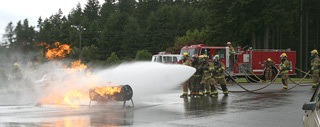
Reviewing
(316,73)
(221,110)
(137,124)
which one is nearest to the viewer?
(137,124)

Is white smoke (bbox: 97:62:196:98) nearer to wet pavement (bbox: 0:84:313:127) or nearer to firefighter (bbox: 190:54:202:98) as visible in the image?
wet pavement (bbox: 0:84:313:127)

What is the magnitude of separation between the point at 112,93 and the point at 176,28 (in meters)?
79.5

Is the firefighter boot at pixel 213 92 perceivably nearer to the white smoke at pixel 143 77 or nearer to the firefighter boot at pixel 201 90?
the firefighter boot at pixel 201 90

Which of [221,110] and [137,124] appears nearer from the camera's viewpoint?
[137,124]

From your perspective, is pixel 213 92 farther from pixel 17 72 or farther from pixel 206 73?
pixel 17 72

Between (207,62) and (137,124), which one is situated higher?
(207,62)

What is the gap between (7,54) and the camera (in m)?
25.3

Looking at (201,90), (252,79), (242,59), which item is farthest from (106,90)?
(242,59)

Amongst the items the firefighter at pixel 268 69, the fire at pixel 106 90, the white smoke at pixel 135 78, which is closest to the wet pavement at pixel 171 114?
the fire at pixel 106 90

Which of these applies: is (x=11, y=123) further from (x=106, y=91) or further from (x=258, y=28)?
(x=258, y=28)

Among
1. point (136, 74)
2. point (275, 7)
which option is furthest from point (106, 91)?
point (275, 7)

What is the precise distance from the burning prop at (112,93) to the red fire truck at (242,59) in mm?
14367

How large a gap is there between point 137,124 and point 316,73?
11889mm

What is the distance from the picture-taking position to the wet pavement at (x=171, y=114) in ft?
34.0
